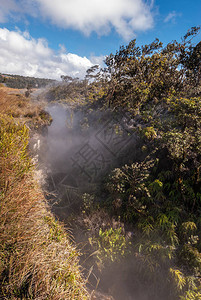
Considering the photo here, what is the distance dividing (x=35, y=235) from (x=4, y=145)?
171 centimetres

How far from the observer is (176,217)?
15.7ft

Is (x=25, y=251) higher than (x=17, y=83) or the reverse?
the reverse

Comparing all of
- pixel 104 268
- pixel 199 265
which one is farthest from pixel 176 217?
pixel 104 268

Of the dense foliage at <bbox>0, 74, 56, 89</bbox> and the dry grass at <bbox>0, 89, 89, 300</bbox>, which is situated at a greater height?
the dense foliage at <bbox>0, 74, 56, 89</bbox>

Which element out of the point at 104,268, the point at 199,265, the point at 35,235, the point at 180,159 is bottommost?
A: the point at 104,268

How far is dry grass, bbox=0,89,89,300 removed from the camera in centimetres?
181

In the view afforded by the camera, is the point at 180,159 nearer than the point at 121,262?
No

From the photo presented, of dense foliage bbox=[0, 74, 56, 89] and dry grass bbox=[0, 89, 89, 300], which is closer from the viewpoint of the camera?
dry grass bbox=[0, 89, 89, 300]

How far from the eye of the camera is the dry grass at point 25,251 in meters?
1.81

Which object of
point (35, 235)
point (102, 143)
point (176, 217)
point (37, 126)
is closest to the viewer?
point (35, 235)

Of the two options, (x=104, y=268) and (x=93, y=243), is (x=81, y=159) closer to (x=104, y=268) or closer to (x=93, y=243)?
(x=93, y=243)

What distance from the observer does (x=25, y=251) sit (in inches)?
79.7

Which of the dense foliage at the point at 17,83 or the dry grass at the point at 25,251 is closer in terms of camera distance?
the dry grass at the point at 25,251

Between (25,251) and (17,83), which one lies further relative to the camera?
(17,83)
